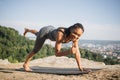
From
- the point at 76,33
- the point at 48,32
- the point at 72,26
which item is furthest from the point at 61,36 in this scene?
the point at 48,32

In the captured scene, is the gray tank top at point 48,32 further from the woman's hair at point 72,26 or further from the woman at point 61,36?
the woman's hair at point 72,26

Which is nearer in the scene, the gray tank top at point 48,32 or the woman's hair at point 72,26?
the woman's hair at point 72,26

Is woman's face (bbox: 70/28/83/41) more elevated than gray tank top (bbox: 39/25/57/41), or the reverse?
gray tank top (bbox: 39/25/57/41)

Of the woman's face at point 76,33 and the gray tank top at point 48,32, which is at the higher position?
the gray tank top at point 48,32

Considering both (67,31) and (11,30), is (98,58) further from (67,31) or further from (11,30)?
(67,31)

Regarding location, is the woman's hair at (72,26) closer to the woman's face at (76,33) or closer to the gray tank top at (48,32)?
the woman's face at (76,33)

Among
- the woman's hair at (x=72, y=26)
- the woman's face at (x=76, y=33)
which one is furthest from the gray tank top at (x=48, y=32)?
the woman's face at (x=76, y=33)

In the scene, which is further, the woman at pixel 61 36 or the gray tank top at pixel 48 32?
the gray tank top at pixel 48 32

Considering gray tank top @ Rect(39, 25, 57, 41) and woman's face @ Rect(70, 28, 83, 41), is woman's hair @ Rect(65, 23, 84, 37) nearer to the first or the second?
woman's face @ Rect(70, 28, 83, 41)

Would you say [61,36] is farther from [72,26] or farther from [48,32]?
[48,32]

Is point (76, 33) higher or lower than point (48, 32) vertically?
lower

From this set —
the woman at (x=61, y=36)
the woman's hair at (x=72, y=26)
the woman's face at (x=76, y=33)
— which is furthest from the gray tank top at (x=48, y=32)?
the woman's face at (x=76, y=33)

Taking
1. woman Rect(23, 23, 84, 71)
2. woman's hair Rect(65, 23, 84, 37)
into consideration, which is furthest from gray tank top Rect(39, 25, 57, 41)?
woman's hair Rect(65, 23, 84, 37)

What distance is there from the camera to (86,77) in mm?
6363
